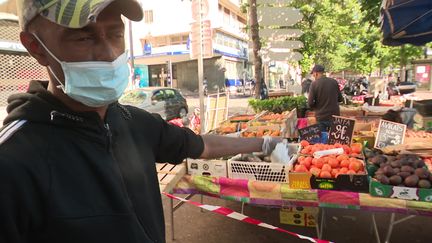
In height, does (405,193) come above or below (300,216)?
above

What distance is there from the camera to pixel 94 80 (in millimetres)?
A: 1262

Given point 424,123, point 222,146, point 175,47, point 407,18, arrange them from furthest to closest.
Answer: point 175,47
point 424,123
point 407,18
point 222,146

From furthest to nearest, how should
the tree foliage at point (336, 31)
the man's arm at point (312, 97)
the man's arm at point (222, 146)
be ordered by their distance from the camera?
the tree foliage at point (336, 31) < the man's arm at point (312, 97) < the man's arm at point (222, 146)

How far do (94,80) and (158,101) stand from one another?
1278 centimetres

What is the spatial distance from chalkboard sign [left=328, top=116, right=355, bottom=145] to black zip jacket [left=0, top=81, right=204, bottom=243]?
10.9ft

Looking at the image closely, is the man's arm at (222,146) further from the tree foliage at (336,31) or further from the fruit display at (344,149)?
the tree foliage at (336,31)

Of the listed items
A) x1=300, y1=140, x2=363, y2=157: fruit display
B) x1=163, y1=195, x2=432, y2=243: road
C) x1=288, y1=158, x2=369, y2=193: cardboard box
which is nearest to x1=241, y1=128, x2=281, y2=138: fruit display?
x1=163, y1=195, x2=432, y2=243: road

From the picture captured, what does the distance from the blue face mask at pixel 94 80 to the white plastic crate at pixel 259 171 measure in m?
2.11

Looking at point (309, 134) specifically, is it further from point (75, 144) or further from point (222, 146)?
point (75, 144)

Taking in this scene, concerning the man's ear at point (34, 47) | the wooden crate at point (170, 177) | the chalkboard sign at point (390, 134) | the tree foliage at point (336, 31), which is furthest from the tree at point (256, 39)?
the man's ear at point (34, 47)

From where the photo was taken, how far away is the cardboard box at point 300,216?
10.9 ft

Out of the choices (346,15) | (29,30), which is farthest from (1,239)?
(346,15)

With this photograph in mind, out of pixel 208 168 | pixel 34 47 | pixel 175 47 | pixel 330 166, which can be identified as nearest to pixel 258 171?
pixel 208 168

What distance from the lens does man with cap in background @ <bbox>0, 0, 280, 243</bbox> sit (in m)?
1.00
